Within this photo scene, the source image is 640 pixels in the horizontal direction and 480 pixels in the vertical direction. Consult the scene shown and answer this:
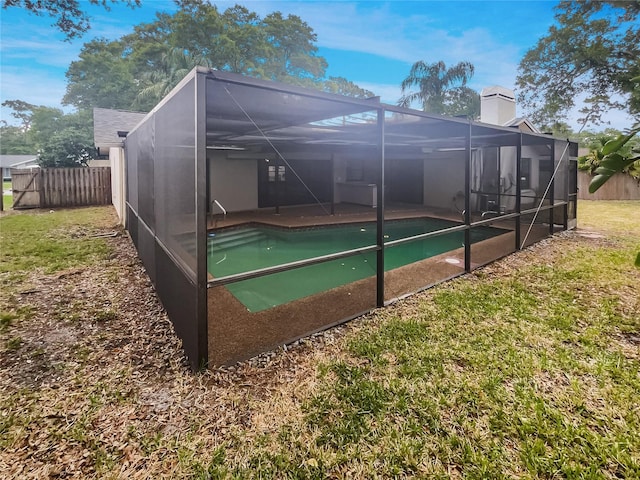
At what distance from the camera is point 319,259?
3922 mm

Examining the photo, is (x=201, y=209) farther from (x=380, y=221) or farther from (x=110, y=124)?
(x=110, y=124)

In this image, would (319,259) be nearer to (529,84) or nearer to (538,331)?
(538,331)

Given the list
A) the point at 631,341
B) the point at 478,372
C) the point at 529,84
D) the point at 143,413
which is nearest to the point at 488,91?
the point at 529,84

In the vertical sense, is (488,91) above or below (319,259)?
above

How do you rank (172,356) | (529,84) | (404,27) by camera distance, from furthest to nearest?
(404,27) → (529,84) → (172,356)

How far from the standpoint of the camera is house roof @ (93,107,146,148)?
501 inches

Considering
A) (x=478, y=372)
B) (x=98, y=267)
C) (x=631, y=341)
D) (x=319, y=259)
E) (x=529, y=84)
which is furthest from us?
(x=529, y=84)

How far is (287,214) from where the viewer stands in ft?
43.9

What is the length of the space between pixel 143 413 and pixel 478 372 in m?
2.42

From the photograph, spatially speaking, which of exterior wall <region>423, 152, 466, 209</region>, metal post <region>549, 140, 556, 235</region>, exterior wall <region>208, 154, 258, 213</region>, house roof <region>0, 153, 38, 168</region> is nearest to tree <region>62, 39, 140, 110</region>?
house roof <region>0, 153, 38, 168</region>

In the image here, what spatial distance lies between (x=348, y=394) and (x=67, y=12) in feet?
Answer: 32.8

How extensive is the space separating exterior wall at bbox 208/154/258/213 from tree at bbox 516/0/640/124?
15.4 m

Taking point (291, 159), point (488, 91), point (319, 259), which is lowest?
point (319, 259)

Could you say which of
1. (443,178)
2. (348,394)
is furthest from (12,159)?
(348,394)
